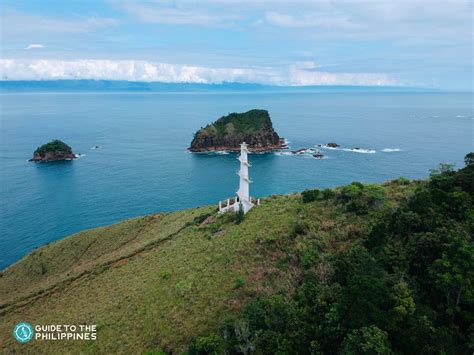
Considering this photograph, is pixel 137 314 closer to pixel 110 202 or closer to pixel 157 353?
pixel 157 353

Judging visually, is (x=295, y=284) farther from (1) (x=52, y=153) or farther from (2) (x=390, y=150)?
(1) (x=52, y=153)

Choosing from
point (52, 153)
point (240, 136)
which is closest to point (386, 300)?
point (240, 136)

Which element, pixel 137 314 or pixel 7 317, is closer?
pixel 137 314

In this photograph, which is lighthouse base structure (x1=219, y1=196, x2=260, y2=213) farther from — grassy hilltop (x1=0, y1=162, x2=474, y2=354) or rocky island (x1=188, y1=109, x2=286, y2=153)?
rocky island (x1=188, y1=109, x2=286, y2=153)

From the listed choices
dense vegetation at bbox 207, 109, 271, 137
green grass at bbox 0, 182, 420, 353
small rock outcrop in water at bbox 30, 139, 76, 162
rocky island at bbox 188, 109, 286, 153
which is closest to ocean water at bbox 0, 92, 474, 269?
small rock outcrop in water at bbox 30, 139, 76, 162

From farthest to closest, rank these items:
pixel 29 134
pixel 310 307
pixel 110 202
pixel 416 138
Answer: pixel 29 134
pixel 416 138
pixel 110 202
pixel 310 307

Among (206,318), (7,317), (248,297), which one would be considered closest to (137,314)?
(206,318)
